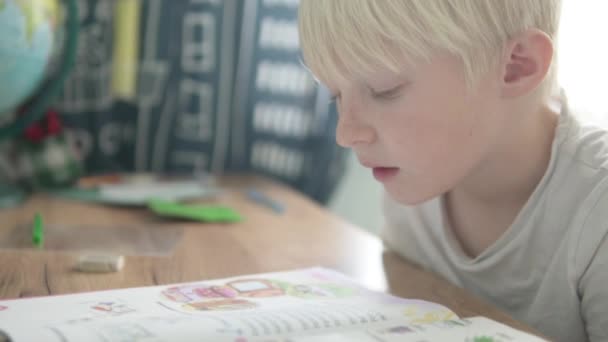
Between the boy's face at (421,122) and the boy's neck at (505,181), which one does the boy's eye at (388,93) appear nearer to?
the boy's face at (421,122)

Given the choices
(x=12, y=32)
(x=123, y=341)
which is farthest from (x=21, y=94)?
(x=123, y=341)

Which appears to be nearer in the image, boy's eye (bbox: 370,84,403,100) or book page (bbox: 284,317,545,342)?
book page (bbox: 284,317,545,342)

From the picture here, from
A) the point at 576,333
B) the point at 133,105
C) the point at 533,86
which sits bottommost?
the point at 576,333

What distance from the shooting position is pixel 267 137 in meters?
1.56

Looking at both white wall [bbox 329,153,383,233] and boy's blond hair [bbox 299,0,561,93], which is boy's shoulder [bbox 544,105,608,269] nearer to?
boy's blond hair [bbox 299,0,561,93]

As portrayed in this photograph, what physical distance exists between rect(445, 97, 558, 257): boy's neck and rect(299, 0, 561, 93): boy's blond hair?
0.10m

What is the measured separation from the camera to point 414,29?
0.68 meters

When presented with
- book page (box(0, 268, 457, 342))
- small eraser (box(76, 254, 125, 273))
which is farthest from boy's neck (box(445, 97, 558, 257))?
small eraser (box(76, 254, 125, 273))

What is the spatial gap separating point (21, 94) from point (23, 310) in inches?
26.2

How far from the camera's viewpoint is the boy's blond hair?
2.25ft

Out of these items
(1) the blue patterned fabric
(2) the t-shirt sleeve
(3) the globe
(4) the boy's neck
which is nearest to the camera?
(2) the t-shirt sleeve

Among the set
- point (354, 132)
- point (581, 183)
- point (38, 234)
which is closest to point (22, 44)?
point (38, 234)

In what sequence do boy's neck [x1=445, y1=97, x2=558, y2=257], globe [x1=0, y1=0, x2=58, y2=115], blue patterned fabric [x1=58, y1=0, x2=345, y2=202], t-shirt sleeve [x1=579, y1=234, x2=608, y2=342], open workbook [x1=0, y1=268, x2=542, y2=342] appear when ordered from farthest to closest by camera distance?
blue patterned fabric [x1=58, y1=0, x2=345, y2=202] → globe [x1=0, y1=0, x2=58, y2=115] → boy's neck [x1=445, y1=97, x2=558, y2=257] → t-shirt sleeve [x1=579, y1=234, x2=608, y2=342] → open workbook [x1=0, y1=268, x2=542, y2=342]

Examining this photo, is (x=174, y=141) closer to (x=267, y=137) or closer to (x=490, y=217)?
(x=267, y=137)
